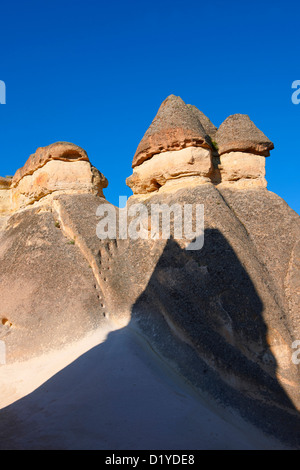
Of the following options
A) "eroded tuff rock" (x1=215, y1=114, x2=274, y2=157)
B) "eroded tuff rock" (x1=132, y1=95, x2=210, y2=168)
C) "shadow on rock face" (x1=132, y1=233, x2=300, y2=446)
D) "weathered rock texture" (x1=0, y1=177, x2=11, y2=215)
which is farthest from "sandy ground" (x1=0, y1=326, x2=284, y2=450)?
"weathered rock texture" (x1=0, y1=177, x2=11, y2=215)

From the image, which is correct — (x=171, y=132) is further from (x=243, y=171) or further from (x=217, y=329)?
(x=217, y=329)

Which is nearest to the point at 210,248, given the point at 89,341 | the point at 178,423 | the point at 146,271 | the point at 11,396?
the point at 146,271

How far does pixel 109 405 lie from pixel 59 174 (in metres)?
5.73

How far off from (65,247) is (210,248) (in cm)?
298

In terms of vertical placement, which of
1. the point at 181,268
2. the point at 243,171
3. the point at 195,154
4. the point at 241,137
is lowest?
the point at 181,268

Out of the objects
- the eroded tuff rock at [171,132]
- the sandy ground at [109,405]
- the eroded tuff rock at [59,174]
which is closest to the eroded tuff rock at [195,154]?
the eroded tuff rock at [171,132]

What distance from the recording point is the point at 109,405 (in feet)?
15.6

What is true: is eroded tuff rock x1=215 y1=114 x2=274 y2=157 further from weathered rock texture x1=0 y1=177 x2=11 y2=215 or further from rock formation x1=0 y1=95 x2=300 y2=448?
weathered rock texture x1=0 y1=177 x2=11 y2=215

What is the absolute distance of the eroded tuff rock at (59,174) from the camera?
8.77 meters

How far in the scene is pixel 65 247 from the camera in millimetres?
7504

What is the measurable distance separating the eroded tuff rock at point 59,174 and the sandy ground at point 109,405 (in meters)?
4.00

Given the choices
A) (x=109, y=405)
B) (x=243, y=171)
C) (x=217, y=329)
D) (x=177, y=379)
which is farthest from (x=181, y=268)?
(x=243, y=171)

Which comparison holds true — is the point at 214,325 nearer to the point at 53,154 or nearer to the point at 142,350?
the point at 142,350

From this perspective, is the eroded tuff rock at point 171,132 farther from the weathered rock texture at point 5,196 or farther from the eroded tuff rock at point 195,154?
the weathered rock texture at point 5,196
